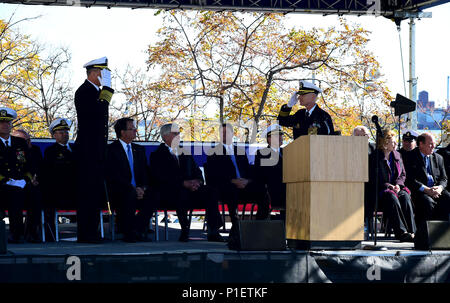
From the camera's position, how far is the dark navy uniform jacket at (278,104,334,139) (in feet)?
26.4

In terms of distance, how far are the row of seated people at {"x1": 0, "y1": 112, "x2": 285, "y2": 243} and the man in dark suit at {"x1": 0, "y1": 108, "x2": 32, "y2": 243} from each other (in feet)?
0.04

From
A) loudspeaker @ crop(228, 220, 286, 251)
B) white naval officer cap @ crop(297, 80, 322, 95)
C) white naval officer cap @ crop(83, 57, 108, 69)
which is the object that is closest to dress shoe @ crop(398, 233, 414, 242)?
white naval officer cap @ crop(297, 80, 322, 95)

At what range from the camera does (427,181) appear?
9.32 meters

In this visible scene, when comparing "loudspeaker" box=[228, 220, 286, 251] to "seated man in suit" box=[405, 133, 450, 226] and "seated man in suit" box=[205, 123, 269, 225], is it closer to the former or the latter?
"seated man in suit" box=[205, 123, 269, 225]

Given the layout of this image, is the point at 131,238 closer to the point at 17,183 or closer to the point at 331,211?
the point at 17,183

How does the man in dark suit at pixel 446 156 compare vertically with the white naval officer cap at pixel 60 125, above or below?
below

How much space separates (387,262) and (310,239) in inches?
30.8

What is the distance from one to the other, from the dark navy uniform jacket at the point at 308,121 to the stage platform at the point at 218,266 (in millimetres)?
1616

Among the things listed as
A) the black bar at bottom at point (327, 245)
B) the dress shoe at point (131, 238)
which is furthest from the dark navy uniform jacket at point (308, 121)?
the dress shoe at point (131, 238)

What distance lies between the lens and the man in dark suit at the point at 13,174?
823 cm

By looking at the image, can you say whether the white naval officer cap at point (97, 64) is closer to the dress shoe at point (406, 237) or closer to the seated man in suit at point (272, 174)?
the seated man in suit at point (272, 174)

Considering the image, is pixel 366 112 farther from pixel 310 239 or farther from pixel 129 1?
pixel 310 239
